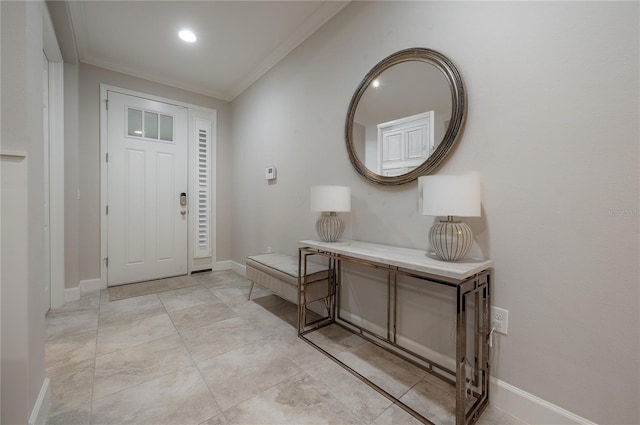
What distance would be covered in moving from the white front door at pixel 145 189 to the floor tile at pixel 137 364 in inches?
73.4

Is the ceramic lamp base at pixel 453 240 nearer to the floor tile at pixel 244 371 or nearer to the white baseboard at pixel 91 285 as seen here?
the floor tile at pixel 244 371

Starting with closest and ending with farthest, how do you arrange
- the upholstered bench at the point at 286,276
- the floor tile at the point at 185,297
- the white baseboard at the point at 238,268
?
the upholstered bench at the point at 286,276 → the floor tile at the point at 185,297 → the white baseboard at the point at 238,268

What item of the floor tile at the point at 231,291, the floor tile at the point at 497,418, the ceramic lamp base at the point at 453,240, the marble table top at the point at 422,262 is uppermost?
the ceramic lamp base at the point at 453,240

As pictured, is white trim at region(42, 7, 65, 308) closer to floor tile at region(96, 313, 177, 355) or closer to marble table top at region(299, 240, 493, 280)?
floor tile at region(96, 313, 177, 355)

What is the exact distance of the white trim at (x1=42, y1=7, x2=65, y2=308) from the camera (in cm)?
255

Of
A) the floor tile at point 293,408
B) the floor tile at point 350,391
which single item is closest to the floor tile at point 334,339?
the floor tile at point 350,391

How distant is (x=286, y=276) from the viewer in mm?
2133

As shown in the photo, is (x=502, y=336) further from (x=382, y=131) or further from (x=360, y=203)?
(x=382, y=131)

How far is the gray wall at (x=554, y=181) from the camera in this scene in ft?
3.32

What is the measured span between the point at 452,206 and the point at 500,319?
0.64 m

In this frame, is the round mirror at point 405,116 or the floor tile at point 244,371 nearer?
the floor tile at point 244,371

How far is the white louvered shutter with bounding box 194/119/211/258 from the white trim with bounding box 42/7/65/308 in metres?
1.40

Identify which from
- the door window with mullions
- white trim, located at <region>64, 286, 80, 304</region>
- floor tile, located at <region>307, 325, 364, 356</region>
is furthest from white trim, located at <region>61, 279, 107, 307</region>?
floor tile, located at <region>307, 325, 364, 356</region>

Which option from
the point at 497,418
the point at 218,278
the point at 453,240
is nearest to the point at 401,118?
the point at 453,240
